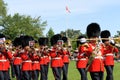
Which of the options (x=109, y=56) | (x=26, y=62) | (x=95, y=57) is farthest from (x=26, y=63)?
(x=95, y=57)

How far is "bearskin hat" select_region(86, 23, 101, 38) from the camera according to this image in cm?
1145

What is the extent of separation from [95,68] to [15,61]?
7780mm

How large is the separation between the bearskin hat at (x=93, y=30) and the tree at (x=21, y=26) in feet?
141

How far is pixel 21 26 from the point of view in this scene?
57.4m

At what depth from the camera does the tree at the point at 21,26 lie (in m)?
55.2

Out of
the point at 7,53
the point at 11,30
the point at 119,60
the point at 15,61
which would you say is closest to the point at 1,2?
the point at 11,30

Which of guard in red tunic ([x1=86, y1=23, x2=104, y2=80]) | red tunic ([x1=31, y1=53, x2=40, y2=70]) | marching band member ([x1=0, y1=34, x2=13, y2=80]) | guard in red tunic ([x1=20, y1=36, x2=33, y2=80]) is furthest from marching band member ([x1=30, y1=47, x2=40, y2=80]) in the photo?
guard in red tunic ([x1=86, y1=23, x2=104, y2=80])

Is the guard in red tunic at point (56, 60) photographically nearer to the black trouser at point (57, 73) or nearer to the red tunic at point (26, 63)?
the black trouser at point (57, 73)

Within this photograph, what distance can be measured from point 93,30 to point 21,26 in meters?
46.2

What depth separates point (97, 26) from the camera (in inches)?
466

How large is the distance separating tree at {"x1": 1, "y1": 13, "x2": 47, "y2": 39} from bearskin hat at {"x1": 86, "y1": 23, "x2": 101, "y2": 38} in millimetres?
42896

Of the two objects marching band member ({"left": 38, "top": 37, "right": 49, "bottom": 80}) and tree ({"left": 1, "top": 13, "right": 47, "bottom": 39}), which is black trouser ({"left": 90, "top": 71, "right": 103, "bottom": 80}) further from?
tree ({"left": 1, "top": 13, "right": 47, "bottom": 39})

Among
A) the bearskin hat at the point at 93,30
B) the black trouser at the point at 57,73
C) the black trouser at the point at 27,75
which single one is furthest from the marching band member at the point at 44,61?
the bearskin hat at the point at 93,30

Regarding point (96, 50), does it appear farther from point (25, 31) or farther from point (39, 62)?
point (25, 31)
